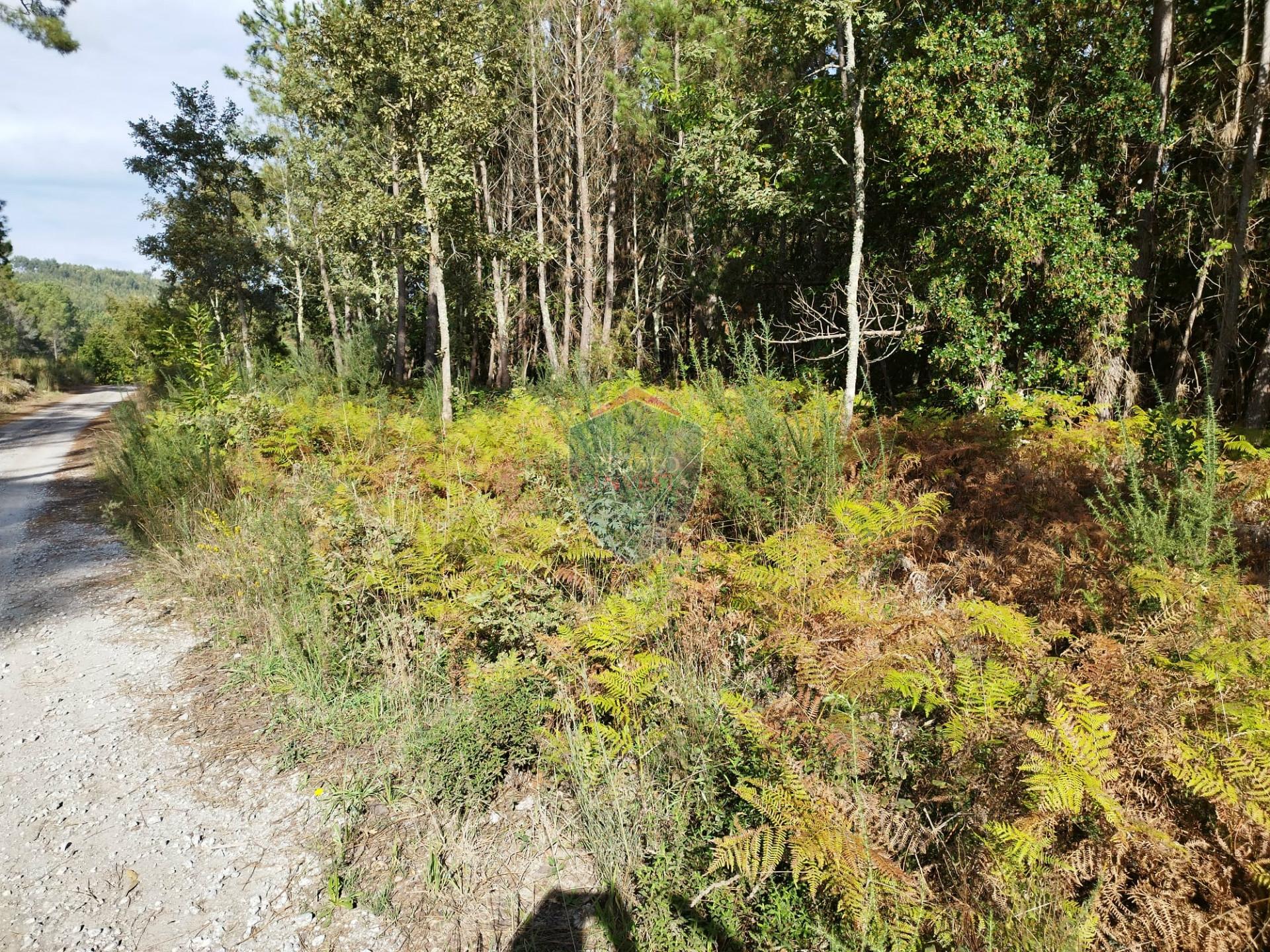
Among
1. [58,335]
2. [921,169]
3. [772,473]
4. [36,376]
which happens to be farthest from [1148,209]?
[58,335]

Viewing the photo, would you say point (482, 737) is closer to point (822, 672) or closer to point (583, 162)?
point (822, 672)

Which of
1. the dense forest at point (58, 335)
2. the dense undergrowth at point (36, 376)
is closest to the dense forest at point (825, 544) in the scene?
the dense forest at point (58, 335)

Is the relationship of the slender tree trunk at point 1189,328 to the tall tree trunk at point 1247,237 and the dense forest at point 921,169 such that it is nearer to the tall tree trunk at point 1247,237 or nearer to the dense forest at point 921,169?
the dense forest at point 921,169

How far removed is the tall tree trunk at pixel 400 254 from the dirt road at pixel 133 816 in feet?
26.5

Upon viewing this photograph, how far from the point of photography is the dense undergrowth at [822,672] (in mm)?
2098

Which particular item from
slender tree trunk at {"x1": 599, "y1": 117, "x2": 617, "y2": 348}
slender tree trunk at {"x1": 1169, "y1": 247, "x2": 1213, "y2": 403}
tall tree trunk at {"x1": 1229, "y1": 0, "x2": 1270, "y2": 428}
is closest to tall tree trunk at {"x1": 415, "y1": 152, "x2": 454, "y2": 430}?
slender tree trunk at {"x1": 599, "y1": 117, "x2": 617, "y2": 348}

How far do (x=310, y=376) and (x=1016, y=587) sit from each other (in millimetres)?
12555

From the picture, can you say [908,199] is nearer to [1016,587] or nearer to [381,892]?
[1016,587]

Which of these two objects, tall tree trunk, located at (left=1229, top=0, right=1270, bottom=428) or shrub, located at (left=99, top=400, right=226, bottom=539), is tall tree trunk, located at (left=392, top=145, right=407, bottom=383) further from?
tall tree trunk, located at (left=1229, top=0, right=1270, bottom=428)

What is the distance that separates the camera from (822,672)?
8.67 feet

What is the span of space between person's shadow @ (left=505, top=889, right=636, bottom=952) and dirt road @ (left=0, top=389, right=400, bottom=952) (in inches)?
21.4

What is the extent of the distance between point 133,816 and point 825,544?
3782 mm

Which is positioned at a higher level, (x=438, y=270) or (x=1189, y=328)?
(x=438, y=270)

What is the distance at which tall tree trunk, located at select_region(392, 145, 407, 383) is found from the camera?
35.8 ft
